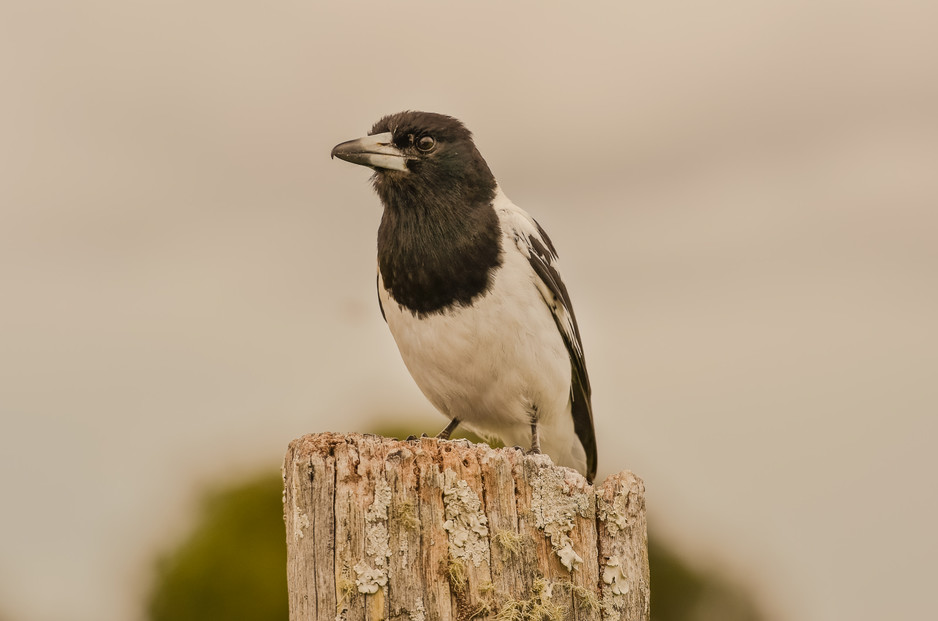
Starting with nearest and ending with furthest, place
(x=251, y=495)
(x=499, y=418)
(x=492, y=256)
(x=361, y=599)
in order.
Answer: (x=361, y=599), (x=492, y=256), (x=499, y=418), (x=251, y=495)

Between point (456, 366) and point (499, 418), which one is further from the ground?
point (456, 366)

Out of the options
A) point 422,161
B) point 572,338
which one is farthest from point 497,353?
point 422,161

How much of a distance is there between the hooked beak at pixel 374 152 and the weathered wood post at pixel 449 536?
261 centimetres

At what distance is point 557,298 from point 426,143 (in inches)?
54.7

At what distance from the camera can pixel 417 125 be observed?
715 cm

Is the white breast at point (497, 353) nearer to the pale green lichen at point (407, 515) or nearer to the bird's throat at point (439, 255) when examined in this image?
the bird's throat at point (439, 255)

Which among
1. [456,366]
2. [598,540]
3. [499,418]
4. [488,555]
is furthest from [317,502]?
[499,418]

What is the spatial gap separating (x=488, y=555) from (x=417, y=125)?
3.46 meters

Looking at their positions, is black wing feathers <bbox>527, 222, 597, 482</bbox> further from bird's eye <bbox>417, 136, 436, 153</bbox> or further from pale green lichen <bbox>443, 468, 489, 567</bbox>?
pale green lichen <bbox>443, 468, 489, 567</bbox>

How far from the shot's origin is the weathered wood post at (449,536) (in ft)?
15.0

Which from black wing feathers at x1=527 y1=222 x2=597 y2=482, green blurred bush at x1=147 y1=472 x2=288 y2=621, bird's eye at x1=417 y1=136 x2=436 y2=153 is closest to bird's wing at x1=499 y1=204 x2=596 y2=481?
black wing feathers at x1=527 y1=222 x2=597 y2=482

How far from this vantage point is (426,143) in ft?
23.6

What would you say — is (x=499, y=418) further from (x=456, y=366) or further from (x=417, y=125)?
(x=417, y=125)

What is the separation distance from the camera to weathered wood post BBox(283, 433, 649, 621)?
180 inches
